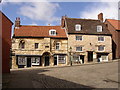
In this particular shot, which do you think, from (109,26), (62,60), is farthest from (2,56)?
(109,26)

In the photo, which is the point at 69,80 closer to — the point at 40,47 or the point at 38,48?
the point at 40,47

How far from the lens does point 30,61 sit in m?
35.1

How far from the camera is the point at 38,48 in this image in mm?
35625

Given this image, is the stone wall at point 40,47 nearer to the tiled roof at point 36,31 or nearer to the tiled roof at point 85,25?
the tiled roof at point 36,31

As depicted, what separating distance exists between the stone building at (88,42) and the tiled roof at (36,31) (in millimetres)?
1830

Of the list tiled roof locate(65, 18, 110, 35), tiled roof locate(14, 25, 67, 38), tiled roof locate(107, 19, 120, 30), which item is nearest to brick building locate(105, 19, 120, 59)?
tiled roof locate(107, 19, 120, 30)

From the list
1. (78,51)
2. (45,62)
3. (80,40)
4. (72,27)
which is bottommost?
(45,62)

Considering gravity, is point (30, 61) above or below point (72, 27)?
below

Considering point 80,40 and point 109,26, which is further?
point 109,26

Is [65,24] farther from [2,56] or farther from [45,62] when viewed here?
[2,56]

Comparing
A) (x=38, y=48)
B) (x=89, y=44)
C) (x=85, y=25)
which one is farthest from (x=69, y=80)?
(x=85, y=25)

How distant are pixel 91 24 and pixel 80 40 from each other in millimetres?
6161

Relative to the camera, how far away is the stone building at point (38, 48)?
34656 millimetres

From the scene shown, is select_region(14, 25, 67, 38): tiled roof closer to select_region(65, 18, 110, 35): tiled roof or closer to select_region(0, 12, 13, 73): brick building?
select_region(65, 18, 110, 35): tiled roof
